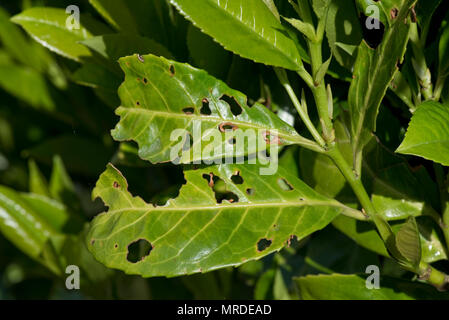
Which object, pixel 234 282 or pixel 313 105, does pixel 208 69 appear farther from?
pixel 234 282

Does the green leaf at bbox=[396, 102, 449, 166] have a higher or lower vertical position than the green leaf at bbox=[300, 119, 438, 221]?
higher

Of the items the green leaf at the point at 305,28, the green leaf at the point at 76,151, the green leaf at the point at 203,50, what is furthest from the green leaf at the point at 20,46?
the green leaf at the point at 305,28

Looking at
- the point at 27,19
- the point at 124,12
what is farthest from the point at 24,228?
the point at 124,12

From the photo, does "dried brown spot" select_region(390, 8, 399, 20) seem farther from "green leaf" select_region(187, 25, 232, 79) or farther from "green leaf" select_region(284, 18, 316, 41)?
"green leaf" select_region(187, 25, 232, 79)

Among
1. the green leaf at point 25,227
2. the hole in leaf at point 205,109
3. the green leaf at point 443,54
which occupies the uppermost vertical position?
the green leaf at point 443,54

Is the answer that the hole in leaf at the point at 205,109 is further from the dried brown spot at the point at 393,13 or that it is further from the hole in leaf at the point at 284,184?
the dried brown spot at the point at 393,13

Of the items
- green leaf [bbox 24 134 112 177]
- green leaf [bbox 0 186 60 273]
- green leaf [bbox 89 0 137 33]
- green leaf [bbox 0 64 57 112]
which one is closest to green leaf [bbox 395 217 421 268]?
green leaf [bbox 89 0 137 33]
